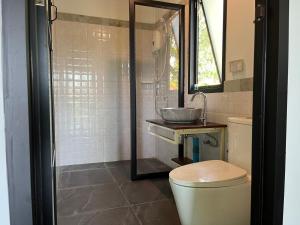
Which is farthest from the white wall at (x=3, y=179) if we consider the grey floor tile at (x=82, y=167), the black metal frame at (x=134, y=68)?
the grey floor tile at (x=82, y=167)

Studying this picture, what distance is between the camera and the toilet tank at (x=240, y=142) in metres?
1.65

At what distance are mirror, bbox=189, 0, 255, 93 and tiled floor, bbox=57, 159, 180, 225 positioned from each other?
124 centimetres

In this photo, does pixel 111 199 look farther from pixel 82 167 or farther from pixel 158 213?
pixel 82 167

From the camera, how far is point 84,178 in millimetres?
2875

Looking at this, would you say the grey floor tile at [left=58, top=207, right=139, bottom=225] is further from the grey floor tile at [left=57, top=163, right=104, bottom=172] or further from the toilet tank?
the grey floor tile at [left=57, top=163, right=104, bottom=172]

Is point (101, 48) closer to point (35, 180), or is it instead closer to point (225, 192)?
point (225, 192)

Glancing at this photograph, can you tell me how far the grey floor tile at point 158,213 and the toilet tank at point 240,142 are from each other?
69cm

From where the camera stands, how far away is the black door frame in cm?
56

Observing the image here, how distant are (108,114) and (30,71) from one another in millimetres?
2978

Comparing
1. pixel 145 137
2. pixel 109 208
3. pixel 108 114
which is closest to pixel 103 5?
pixel 108 114

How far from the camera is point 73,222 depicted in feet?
6.11

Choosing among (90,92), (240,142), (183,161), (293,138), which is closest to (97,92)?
(90,92)

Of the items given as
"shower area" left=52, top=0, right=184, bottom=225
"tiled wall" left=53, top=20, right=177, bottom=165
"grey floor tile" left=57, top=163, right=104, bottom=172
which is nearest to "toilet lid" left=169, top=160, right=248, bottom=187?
"shower area" left=52, top=0, right=184, bottom=225

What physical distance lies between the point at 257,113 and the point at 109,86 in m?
2.82
